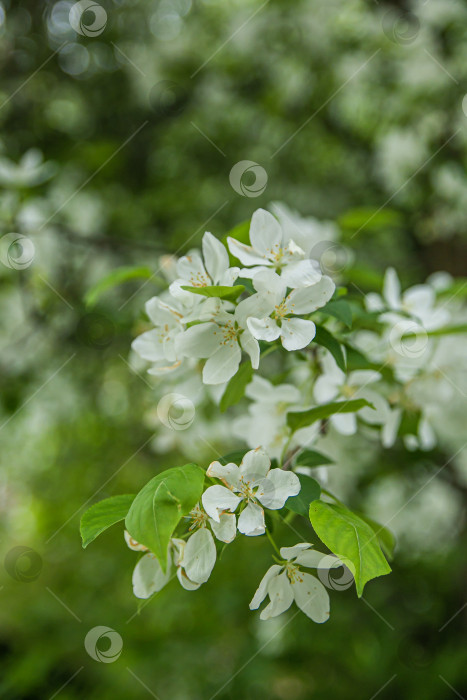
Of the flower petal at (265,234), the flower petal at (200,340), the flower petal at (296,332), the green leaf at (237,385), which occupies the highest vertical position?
the flower petal at (265,234)

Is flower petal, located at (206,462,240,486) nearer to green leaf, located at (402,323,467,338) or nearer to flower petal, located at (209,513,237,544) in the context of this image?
flower petal, located at (209,513,237,544)

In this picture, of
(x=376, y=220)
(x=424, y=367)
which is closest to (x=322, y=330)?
(x=424, y=367)

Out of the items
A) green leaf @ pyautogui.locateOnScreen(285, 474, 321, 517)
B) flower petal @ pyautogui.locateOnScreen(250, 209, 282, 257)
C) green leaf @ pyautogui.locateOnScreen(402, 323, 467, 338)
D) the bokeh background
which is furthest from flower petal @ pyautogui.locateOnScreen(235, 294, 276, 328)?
the bokeh background

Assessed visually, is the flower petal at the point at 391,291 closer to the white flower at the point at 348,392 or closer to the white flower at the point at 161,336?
the white flower at the point at 348,392

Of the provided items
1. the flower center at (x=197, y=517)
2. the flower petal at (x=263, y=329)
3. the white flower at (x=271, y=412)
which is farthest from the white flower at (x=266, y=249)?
the flower center at (x=197, y=517)

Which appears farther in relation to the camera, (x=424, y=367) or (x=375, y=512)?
(x=375, y=512)

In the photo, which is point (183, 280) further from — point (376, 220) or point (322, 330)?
point (376, 220)
